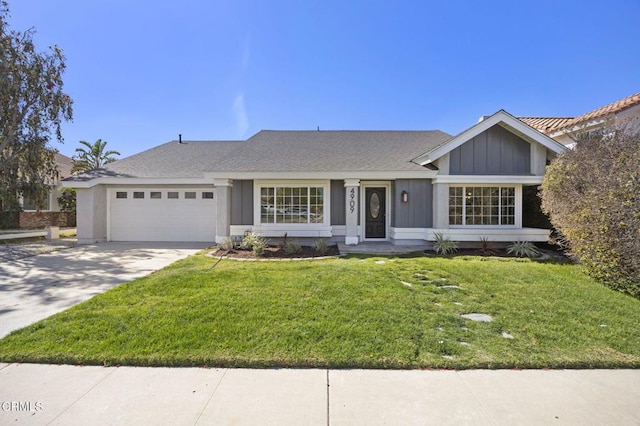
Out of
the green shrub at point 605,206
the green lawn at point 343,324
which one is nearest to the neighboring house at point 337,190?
the green shrub at point 605,206

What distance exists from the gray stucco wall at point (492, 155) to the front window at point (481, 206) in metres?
0.69

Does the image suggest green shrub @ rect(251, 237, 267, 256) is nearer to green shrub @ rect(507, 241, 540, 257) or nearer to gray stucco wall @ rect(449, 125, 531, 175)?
gray stucco wall @ rect(449, 125, 531, 175)

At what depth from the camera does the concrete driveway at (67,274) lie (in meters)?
5.06

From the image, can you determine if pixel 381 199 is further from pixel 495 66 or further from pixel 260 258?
pixel 495 66

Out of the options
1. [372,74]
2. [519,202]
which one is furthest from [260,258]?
[372,74]

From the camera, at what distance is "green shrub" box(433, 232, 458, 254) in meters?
10.0

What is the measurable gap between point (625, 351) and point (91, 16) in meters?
16.6

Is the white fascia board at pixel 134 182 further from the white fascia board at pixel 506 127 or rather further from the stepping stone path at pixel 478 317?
the stepping stone path at pixel 478 317

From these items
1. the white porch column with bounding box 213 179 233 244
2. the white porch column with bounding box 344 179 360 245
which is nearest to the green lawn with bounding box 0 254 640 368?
the white porch column with bounding box 344 179 360 245

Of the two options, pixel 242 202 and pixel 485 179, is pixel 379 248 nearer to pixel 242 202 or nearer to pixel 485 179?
pixel 485 179

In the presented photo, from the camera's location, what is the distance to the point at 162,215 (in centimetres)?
1333

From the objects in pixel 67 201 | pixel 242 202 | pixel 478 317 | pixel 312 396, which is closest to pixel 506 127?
pixel 478 317

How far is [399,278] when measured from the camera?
21.9 feet

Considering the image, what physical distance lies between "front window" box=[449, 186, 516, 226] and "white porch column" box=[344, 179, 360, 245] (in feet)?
11.5
